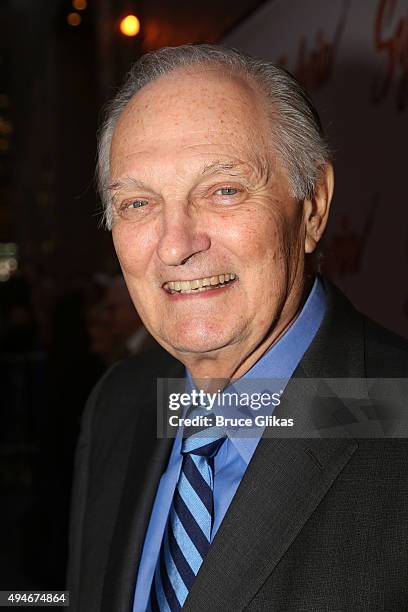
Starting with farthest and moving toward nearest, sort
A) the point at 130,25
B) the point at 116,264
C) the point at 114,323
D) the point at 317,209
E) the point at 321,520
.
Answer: the point at 130,25, the point at 116,264, the point at 114,323, the point at 317,209, the point at 321,520

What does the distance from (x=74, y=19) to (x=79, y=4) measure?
661 mm

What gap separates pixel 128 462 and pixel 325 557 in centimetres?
57

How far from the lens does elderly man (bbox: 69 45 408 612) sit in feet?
3.44

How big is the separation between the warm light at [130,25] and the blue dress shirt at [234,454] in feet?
12.6

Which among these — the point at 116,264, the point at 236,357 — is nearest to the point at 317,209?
the point at 236,357

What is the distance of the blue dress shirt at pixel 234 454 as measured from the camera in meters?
1.20

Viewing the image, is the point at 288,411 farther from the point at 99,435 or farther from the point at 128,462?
the point at 99,435

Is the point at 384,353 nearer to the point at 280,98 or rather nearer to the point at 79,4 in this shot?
the point at 280,98

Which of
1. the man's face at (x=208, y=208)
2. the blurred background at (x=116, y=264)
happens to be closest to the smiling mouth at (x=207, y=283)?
the man's face at (x=208, y=208)

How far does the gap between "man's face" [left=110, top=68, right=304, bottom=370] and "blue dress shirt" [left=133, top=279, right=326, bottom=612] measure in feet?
0.17

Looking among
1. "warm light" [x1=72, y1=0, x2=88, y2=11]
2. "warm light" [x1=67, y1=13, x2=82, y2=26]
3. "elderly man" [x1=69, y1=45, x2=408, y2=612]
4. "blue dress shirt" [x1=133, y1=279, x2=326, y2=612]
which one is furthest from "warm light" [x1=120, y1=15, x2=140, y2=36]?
"blue dress shirt" [x1=133, y1=279, x2=326, y2=612]

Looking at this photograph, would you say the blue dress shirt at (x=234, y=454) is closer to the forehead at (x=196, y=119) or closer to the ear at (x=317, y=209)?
the ear at (x=317, y=209)

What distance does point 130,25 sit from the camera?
4848 mm

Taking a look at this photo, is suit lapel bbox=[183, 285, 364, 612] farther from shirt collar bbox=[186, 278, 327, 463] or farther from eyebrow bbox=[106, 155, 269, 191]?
eyebrow bbox=[106, 155, 269, 191]
